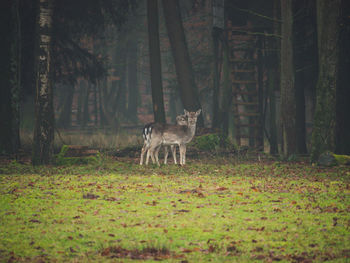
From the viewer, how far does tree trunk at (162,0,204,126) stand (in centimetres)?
2405

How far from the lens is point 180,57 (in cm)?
2431

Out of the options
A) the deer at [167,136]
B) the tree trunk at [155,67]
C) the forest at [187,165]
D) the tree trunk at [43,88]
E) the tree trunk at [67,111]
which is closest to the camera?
the forest at [187,165]

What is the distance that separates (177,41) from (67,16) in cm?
512

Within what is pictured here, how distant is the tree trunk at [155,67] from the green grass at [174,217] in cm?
930

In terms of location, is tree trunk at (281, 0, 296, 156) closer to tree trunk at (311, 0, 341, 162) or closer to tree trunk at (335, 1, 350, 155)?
tree trunk at (335, 1, 350, 155)

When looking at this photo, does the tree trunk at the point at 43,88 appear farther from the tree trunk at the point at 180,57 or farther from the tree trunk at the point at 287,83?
the tree trunk at the point at 180,57

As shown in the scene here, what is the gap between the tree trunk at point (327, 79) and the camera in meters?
16.8

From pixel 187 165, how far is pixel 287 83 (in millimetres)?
5048

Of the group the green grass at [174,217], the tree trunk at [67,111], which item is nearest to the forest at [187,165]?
the green grass at [174,217]

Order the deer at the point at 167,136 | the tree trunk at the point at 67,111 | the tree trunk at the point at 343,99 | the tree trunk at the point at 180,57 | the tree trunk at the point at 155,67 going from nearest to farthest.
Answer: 1. the deer at the point at 167,136
2. the tree trunk at the point at 343,99
3. the tree trunk at the point at 155,67
4. the tree trunk at the point at 180,57
5. the tree trunk at the point at 67,111

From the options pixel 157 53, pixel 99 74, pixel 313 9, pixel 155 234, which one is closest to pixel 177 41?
pixel 157 53

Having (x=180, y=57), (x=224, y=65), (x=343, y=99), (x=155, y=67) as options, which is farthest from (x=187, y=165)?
(x=224, y=65)

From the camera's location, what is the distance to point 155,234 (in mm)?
7586

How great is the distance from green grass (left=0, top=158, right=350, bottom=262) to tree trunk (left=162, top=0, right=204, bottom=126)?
1022cm
